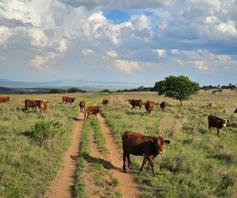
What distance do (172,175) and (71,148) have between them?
6.08 metres

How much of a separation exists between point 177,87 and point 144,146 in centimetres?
4629

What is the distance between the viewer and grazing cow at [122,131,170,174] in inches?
538

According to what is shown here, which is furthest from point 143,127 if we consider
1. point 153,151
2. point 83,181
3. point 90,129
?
point 83,181

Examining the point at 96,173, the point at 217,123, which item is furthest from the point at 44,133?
the point at 217,123

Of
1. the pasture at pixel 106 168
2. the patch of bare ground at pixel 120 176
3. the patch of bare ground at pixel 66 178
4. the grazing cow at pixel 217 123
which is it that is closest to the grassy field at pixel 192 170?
the pasture at pixel 106 168

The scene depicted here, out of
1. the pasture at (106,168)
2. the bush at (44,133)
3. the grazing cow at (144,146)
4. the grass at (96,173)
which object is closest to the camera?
the grass at (96,173)

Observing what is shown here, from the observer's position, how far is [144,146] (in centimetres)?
1421

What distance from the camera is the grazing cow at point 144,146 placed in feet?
44.8

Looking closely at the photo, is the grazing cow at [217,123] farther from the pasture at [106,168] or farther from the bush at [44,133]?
the bush at [44,133]

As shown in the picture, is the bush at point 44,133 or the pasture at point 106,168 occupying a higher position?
the bush at point 44,133

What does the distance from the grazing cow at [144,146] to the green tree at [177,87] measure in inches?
1770

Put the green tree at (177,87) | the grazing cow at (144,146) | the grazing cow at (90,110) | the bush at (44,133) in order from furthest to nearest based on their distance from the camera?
the green tree at (177,87) < the grazing cow at (90,110) < the bush at (44,133) < the grazing cow at (144,146)

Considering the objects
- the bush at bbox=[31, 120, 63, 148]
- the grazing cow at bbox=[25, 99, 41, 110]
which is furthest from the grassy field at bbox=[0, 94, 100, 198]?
the grazing cow at bbox=[25, 99, 41, 110]

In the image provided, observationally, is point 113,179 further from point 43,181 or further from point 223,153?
point 223,153
